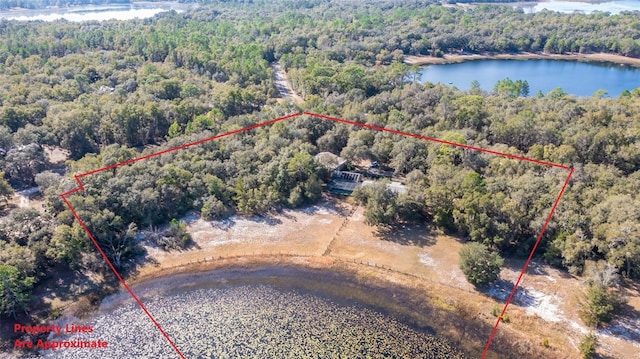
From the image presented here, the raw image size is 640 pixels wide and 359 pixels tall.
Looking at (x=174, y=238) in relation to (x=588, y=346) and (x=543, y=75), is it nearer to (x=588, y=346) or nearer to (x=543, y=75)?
(x=588, y=346)

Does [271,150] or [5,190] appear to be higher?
[271,150]

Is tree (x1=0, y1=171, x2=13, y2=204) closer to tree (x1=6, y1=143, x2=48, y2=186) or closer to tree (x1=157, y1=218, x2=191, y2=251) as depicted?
tree (x1=6, y1=143, x2=48, y2=186)

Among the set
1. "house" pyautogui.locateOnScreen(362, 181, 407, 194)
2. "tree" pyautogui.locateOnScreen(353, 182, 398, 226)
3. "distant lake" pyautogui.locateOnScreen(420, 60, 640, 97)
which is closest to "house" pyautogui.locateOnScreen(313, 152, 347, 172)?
"house" pyautogui.locateOnScreen(362, 181, 407, 194)

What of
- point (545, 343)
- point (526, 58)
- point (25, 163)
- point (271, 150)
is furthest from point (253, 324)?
point (526, 58)

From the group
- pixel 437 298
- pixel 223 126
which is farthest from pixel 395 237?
pixel 223 126

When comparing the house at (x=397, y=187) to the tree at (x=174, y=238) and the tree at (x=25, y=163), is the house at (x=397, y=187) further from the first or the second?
the tree at (x=25, y=163)

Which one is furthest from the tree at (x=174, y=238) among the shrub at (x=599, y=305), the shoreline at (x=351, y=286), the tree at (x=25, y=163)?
the shrub at (x=599, y=305)
